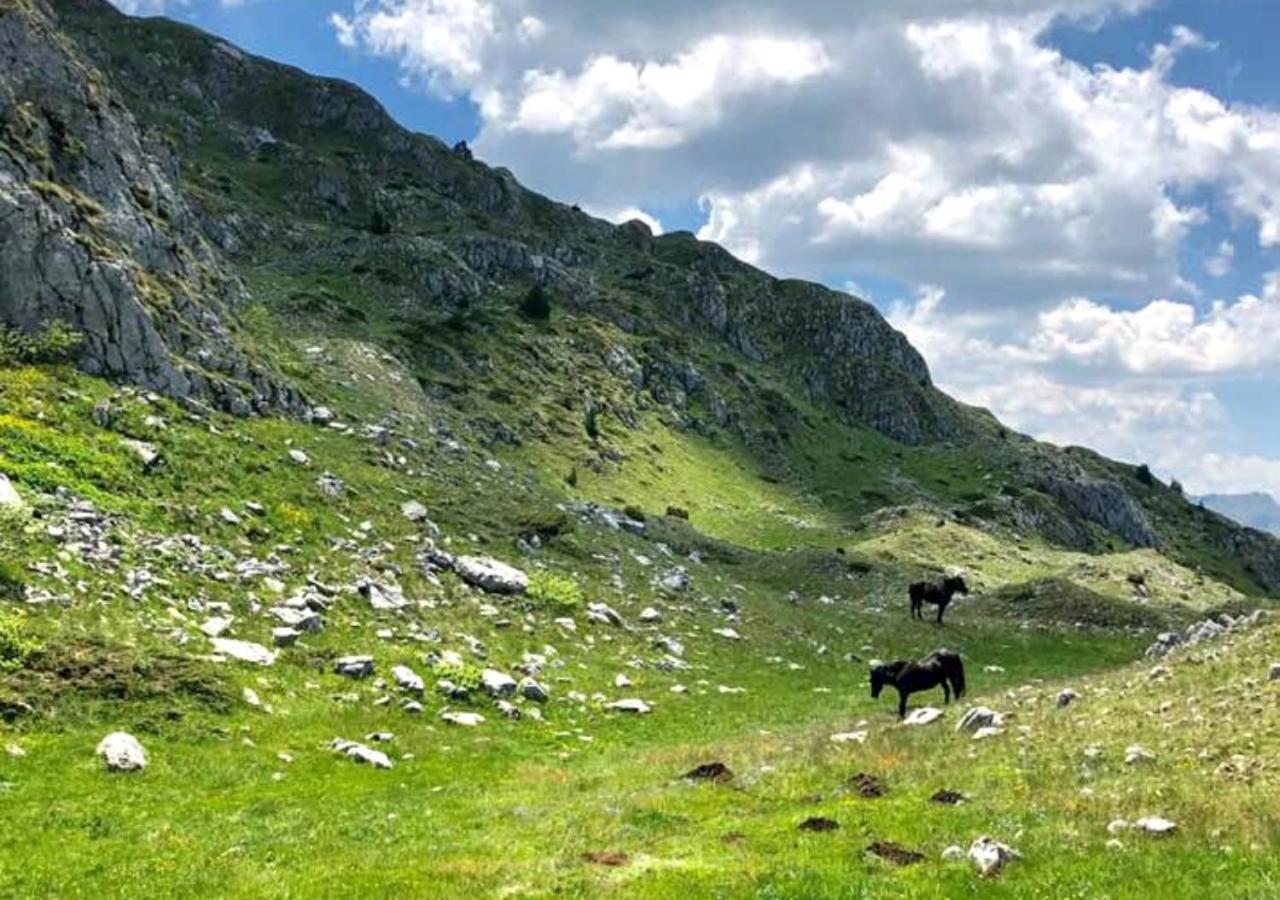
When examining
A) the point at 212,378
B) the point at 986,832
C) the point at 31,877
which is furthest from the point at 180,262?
the point at 986,832

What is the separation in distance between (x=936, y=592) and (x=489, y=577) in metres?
30.7

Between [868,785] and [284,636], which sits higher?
[868,785]

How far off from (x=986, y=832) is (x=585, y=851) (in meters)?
7.85

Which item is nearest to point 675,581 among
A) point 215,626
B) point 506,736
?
point 506,736

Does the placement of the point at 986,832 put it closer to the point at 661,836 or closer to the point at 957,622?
the point at 661,836

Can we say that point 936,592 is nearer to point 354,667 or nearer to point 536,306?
point 354,667

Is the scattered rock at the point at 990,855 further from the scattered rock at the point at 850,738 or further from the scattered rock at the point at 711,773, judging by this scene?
the scattered rock at the point at 850,738

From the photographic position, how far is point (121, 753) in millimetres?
25297

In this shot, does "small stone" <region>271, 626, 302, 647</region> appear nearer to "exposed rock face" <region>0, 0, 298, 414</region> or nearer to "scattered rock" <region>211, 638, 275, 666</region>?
"scattered rock" <region>211, 638, 275, 666</region>

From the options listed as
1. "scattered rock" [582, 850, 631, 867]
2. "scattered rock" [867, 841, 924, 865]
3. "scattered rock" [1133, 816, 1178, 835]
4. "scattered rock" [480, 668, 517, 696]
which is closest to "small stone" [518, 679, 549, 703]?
"scattered rock" [480, 668, 517, 696]

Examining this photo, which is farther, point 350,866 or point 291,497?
point 291,497

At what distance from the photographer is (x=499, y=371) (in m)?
118

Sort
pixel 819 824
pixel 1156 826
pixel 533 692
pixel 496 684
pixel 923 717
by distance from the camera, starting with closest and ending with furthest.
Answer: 1. pixel 1156 826
2. pixel 819 824
3. pixel 923 717
4. pixel 496 684
5. pixel 533 692

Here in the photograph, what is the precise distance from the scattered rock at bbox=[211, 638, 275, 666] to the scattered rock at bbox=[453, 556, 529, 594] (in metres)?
14.9
